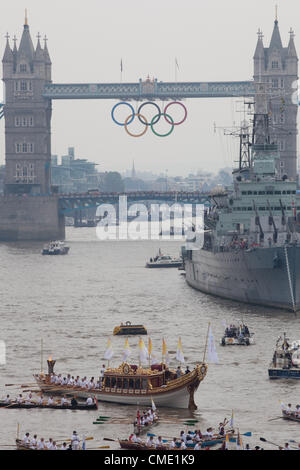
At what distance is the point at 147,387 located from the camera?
55.4 metres

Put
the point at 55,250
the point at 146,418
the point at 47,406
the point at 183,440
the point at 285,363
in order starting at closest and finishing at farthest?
the point at 183,440, the point at 146,418, the point at 47,406, the point at 285,363, the point at 55,250

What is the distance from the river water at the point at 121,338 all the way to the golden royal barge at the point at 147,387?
53 cm

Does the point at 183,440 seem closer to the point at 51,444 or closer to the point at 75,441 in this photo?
the point at 75,441

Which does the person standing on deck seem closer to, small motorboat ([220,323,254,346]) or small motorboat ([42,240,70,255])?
small motorboat ([220,323,254,346])

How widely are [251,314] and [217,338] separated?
10943 millimetres

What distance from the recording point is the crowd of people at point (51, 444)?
46969 mm

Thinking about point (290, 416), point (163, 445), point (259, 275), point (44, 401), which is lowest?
point (44, 401)

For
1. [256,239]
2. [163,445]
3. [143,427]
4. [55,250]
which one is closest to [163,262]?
[55,250]

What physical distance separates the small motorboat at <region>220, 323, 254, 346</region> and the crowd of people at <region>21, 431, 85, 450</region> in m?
25.7

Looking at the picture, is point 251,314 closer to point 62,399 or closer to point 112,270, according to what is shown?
point 62,399

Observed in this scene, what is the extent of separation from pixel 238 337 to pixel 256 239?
2117cm

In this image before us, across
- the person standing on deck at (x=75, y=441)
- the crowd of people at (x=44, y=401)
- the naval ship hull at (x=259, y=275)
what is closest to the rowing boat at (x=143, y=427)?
the person standing on deck at (x=75, y=441)

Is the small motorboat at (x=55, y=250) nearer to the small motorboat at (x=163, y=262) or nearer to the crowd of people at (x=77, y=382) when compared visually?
the small motorboat at (x=163, y=262)
